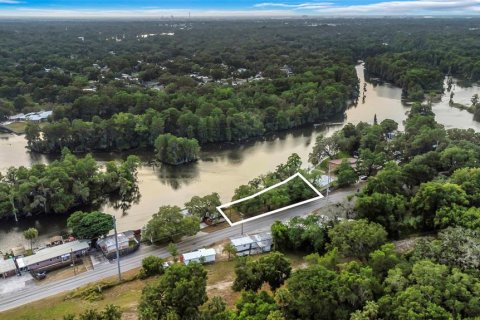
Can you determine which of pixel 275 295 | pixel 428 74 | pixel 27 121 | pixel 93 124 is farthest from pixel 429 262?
pixel 428 74

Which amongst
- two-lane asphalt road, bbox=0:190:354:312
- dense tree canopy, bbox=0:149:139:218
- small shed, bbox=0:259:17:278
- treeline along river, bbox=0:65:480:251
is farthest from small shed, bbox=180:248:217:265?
dense tree canopy, bbox=0:149:139:218

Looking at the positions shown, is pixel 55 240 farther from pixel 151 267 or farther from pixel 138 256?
pixel 151 267

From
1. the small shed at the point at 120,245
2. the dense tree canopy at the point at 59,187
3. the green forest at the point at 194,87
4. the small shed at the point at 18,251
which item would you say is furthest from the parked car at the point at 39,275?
the green forest at the point at 194,87

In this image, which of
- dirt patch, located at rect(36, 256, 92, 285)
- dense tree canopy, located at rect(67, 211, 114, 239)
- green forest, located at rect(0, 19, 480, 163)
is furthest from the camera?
green forest, located at rect(0, 19, 480, 163)

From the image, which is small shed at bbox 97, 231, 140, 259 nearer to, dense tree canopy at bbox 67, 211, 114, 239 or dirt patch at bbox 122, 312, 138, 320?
dense tree canopy at bbox 67, 211, 114, 239

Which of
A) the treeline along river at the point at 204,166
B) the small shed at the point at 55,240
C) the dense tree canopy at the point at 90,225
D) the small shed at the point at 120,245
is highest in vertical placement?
the dense tree canopy at the point at 90,225

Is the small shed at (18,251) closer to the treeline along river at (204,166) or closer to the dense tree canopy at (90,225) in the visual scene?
the treeline along river at (204,166)

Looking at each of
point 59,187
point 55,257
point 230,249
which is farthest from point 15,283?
point 230,249
